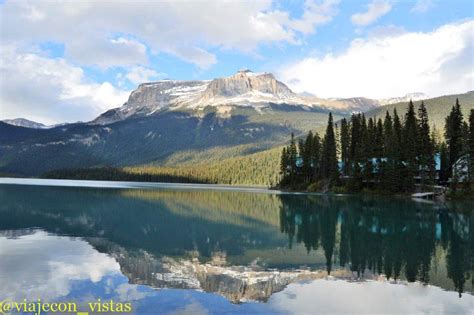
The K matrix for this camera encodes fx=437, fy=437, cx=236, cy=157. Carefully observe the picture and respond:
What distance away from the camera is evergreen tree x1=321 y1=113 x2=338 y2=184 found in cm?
12038

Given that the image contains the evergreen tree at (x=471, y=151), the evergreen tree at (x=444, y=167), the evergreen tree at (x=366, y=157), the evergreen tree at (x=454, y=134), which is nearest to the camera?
the evergreen tree at (x=471, y=151)

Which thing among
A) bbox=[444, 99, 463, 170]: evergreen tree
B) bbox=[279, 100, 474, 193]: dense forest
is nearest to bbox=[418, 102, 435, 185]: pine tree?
bbox=[279, 100, 474, 193]: dense forest

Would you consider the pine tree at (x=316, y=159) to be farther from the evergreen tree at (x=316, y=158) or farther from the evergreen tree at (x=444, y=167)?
Answer: the evergreen tree at (x=444, y=167)

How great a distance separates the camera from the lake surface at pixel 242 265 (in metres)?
17.7

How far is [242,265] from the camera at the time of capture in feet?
82.0

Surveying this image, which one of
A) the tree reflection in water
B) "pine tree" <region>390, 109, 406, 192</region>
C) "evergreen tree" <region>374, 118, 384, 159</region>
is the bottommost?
the tree reflection in water

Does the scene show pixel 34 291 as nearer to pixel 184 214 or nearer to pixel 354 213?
pixel 184 214

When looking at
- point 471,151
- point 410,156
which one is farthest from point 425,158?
point 471,151

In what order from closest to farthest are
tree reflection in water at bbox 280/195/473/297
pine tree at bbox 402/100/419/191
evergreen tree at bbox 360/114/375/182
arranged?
1. tree reflection in water at bbox 280/195/473/297
2. pine tree at bbox 402/100/419/191
3. evergreen tree at bbox 360/114/375/182

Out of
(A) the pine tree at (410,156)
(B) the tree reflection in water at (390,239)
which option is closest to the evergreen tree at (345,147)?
(A) the pine tree at (410,156)

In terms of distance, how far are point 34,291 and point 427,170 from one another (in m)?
99.0

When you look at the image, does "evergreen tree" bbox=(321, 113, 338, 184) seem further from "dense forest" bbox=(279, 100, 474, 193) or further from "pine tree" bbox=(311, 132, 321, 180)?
"pine tree" bbox=(311, 132, 321, 180)

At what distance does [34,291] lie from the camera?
18547 millimetres

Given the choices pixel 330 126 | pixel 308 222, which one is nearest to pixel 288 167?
pixel 330 126
